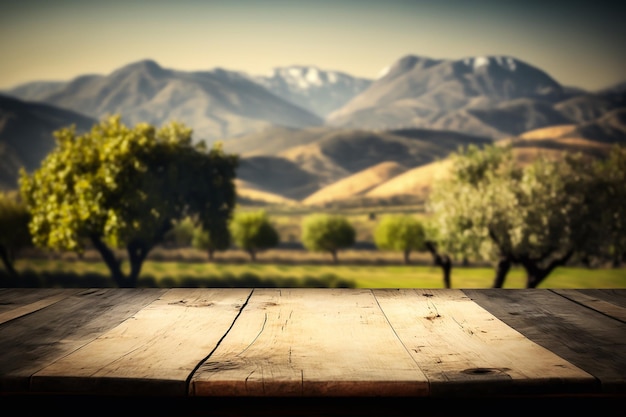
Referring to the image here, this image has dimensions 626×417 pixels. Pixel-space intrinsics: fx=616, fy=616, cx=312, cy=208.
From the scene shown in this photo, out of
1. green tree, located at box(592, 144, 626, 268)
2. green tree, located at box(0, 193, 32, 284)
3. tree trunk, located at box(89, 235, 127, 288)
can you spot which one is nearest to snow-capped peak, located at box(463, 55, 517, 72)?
green tree, located at box(592, 144, 626, 268)

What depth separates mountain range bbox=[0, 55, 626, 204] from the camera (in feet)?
60.2

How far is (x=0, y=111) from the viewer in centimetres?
1827

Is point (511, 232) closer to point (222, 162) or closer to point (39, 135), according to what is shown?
point (222, 162)

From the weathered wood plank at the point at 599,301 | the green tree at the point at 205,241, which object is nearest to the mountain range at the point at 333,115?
the green tree at the point at 205,241

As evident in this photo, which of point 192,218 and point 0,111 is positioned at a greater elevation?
point 0,111

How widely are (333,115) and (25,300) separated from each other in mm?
25263

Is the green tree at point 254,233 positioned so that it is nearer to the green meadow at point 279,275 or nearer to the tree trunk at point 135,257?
the green meadow at point 279,275

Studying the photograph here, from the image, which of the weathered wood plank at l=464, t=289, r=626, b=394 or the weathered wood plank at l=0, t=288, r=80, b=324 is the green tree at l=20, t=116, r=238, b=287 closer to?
the weathered wood plank at l=0, t=288, r=80, b=324

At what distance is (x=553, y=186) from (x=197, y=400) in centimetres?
1574

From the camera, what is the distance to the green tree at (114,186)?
694 inches

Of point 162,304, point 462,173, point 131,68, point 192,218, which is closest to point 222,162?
point 192,218

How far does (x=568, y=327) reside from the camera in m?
2.12

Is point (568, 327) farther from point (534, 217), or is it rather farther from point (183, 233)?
point (183, 233)

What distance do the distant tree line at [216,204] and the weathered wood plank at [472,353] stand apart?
13772mm
